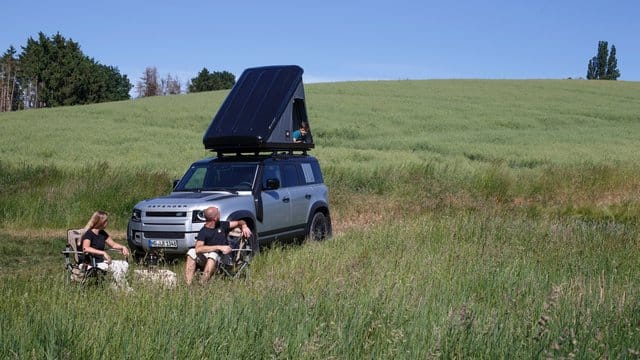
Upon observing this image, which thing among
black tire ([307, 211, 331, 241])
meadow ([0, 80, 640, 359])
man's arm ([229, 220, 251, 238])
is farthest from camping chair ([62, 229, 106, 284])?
black tire ([307, 211, 331, 241])

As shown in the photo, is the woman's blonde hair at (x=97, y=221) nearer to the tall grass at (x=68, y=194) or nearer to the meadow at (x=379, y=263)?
the meadow at (x=379, y=263)

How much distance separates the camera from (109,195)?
15969mm

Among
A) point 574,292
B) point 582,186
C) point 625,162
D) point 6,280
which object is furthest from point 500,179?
point 6,280

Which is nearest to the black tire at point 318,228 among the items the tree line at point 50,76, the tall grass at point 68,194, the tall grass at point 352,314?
the tall grass at point 352,314

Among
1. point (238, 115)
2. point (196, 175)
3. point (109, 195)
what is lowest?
point (109, 195)

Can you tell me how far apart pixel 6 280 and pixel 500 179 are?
1471cm

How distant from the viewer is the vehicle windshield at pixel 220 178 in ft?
36.5

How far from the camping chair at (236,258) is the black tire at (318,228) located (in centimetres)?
273

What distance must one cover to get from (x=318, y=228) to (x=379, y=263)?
4471mm

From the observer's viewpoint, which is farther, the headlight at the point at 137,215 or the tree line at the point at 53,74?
the tree line at the point at 53,74

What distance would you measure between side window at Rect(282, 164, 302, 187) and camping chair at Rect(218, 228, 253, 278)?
249 cm

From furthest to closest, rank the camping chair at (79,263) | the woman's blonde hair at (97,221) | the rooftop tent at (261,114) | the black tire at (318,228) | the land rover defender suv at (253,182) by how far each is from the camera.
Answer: the black tire at (318,228) → the rooftop tent at (261,114) → the land rover defender suv at (253,182) → the woman's blonde hair at (97,221) → the camping chair at (79,263)

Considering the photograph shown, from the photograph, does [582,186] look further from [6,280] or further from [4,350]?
[4,350]

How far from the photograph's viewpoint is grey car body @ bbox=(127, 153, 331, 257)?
32.8ft
